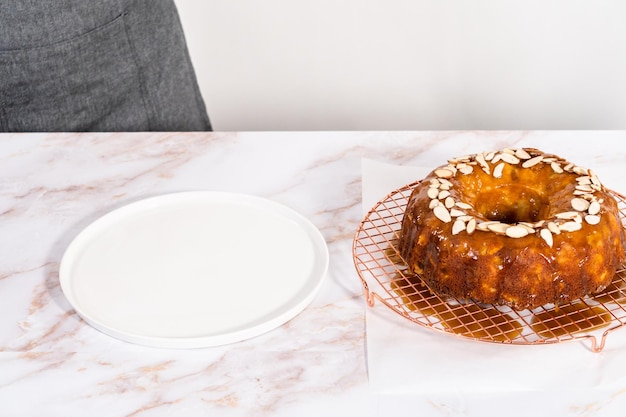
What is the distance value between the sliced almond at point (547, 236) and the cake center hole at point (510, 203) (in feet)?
0.51

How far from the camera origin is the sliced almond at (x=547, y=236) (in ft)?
3.34

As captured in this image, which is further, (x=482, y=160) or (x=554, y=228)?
(x=482, y=160)

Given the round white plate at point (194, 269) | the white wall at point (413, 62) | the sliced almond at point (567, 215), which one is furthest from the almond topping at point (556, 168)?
the white wall at point (413, 62)

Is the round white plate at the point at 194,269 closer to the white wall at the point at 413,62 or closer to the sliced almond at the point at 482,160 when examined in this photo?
the sliced almond at the point at 482,160

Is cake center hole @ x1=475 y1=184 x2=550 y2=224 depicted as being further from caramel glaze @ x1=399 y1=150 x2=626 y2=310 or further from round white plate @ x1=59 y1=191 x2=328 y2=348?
round white plate @ x1=59 y1=191 x2=328 y2=348

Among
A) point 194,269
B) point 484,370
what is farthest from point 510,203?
point 194,269

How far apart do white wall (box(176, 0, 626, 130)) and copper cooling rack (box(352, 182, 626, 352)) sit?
3.49ft

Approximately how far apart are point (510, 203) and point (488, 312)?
20cm

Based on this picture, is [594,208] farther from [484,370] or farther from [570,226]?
[484,370]

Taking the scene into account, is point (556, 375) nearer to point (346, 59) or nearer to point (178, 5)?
point (346, 59)

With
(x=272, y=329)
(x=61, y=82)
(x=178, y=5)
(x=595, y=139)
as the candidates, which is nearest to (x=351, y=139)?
(x=595, y=139)

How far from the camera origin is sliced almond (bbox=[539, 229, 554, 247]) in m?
1.02

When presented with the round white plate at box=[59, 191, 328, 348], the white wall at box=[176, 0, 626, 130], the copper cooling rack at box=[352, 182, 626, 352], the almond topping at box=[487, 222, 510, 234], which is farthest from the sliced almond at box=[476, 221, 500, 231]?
the white wall at box=[176, 0, 626, 130]

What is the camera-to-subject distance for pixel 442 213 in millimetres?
1082
